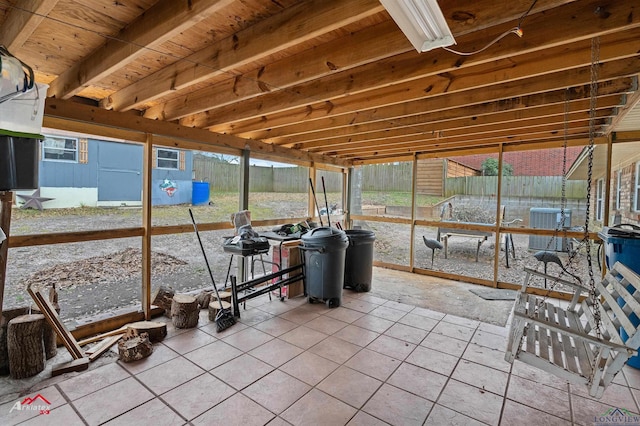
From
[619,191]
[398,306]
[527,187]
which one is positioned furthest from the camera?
[619,191]

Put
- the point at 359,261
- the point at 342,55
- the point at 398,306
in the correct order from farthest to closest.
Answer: the point at 359,261
the point at 398,306
the point at 342,55

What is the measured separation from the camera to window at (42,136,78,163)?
3.31m

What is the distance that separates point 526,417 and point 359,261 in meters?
2.78

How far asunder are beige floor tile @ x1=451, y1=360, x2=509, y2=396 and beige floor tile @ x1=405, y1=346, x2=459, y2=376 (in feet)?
0.20

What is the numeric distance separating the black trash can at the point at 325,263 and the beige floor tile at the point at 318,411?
1.75 metres

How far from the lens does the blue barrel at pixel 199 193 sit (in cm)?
410

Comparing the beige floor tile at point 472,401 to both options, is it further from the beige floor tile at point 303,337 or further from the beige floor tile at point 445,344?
the beige floor tile at point 303,337

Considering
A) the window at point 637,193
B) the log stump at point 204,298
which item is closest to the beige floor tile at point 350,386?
the log stump at point 204,298

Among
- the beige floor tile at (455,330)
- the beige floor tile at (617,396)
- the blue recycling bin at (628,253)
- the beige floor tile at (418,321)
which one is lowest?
the beige floor tile at (617,396)

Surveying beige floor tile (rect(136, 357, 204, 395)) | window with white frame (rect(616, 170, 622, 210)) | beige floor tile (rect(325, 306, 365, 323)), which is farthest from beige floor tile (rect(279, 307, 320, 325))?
window with white frame (rect(616, 170, 622, 210))

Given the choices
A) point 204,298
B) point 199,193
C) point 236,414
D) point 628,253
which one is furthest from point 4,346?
Answer: point 628,253

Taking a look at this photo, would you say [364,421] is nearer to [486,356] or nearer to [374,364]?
[374,364]

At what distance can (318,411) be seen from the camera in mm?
2004

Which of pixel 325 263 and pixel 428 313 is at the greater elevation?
pixel 325 263
